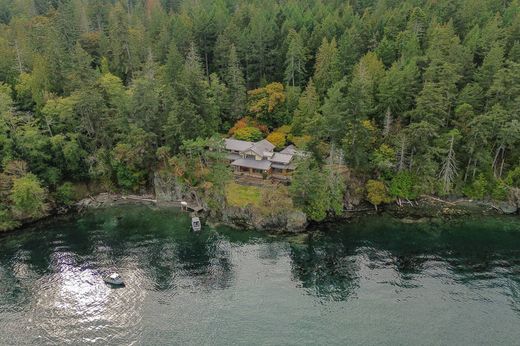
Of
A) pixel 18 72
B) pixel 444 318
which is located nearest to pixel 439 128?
pixel 444 318

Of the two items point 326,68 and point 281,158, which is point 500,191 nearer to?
point 281,158

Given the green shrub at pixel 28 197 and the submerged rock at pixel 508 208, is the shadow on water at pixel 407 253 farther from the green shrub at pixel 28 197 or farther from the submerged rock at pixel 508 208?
the green shrub at pixel 28 197

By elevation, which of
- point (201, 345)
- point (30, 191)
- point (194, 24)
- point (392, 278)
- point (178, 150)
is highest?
point (194, 24)

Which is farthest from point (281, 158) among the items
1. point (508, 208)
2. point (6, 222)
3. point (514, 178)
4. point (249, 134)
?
point (6, 222)

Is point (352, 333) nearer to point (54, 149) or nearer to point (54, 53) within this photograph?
point (54, 149)

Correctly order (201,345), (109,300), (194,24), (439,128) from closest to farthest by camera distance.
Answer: (201,345)
(109,300)
(439,128)
(194,24)
